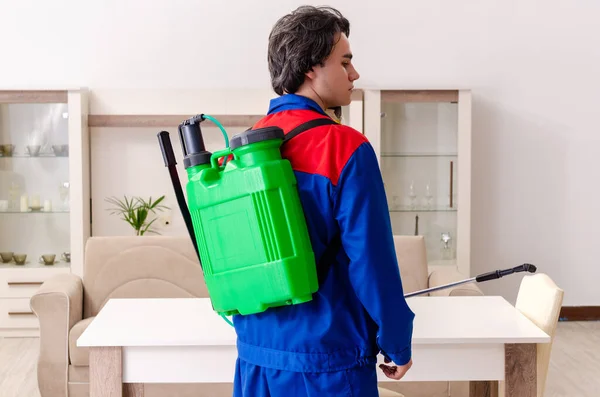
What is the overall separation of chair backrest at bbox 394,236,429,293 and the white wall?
1618mm

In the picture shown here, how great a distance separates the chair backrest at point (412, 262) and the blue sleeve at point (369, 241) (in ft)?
7.42

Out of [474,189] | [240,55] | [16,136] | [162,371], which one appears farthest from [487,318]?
[16,136]

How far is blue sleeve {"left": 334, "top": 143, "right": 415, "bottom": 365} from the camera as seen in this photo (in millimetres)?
1378

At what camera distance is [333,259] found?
145cm

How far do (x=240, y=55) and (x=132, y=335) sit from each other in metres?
3.15

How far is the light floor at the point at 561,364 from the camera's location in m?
3.67

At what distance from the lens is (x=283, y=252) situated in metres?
1.35

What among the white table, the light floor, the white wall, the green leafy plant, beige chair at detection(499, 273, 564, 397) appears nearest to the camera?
the white table

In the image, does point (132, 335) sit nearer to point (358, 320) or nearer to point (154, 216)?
point (358, 320)

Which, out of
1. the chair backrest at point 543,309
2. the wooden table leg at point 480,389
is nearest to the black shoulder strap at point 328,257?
the chair backrest at point 543,309

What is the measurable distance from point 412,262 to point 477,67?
78.6 inches

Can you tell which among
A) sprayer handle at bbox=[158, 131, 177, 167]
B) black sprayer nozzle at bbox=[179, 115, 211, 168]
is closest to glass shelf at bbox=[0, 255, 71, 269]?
sprayer handle at bbox=[158, 131, 177, 167]

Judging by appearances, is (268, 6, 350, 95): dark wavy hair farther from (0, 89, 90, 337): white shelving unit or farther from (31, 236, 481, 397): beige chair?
(0, 89, 90, 337): white shelving unit

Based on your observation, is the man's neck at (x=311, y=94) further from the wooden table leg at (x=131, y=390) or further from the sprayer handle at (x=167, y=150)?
the wooden table leg at (x=131, y=390)
